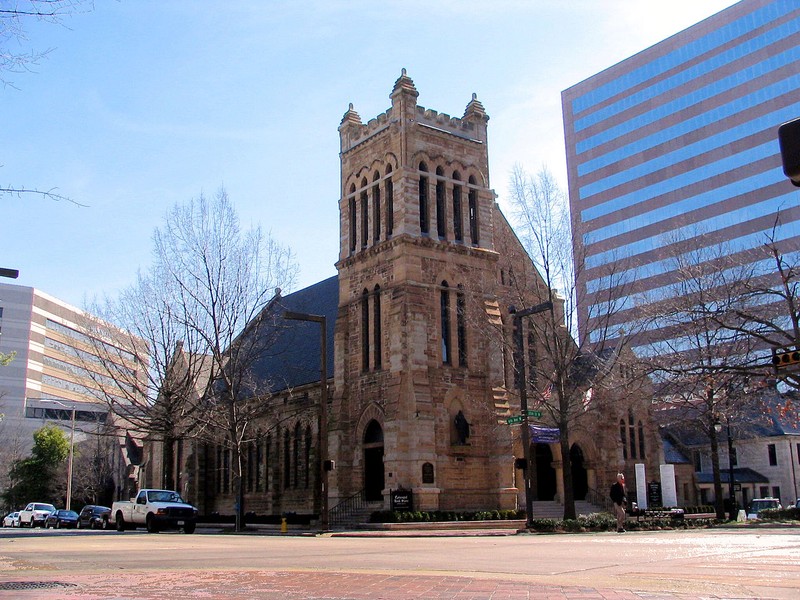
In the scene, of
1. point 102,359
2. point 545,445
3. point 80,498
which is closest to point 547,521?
point 545,445

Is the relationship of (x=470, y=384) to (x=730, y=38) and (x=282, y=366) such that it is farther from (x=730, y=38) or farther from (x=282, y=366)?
(x=730, y=38)

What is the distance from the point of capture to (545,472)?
39688 millimetres

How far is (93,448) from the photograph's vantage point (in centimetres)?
7344

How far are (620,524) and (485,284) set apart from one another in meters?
16.1

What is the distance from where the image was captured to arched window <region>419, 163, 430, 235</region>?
37.4 metres

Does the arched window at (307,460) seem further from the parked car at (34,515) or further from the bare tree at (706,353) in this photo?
the parked car at (34,515)

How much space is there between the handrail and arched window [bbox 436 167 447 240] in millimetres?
12180

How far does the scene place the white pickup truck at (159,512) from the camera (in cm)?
2975

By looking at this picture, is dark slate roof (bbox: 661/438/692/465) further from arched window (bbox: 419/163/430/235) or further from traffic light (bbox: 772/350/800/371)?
traffic light (bbox: 772/350/800/371)

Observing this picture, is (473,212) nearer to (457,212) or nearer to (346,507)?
(457,212)

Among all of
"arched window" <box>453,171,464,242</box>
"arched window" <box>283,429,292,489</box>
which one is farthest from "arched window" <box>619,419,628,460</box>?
"arched window" <box>283,429,292,489</box>

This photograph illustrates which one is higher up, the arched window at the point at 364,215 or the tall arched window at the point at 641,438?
the arched window at the point at 364,215

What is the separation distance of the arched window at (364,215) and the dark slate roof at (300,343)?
20.6ft

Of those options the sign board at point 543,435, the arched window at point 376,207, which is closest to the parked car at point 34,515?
the arched window at point 376,207
